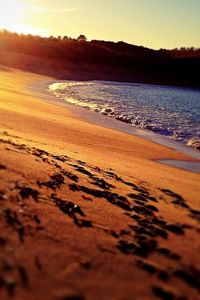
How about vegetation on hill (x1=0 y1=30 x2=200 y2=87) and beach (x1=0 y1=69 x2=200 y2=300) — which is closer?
beach (x1=0 y1=69 x2=200 y2=300)

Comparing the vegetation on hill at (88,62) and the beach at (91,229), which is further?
the vegetation on hill at (88,62)

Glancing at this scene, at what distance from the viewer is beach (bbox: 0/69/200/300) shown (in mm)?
3045

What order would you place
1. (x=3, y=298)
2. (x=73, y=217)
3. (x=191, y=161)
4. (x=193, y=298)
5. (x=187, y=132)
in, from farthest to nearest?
(x=187, y=132), (x=191, y=161), (x=73, y=217), (x=193, y=298), (x=3, y=298)

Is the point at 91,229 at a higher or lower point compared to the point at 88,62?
lower

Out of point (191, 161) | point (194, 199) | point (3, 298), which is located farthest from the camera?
point (191, 161)

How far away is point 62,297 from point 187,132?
10951 millimetres

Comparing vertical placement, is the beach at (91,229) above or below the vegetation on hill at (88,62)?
below

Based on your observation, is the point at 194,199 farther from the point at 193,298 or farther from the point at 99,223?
the point at 193,298

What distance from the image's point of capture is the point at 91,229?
3.94 m

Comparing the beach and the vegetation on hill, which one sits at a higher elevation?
the vegetation on hill

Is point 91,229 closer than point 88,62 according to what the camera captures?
Yes

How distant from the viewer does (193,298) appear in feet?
10.1

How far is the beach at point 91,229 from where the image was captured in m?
3.04

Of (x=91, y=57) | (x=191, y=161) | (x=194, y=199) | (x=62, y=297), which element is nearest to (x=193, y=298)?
(x=62, y=297)
